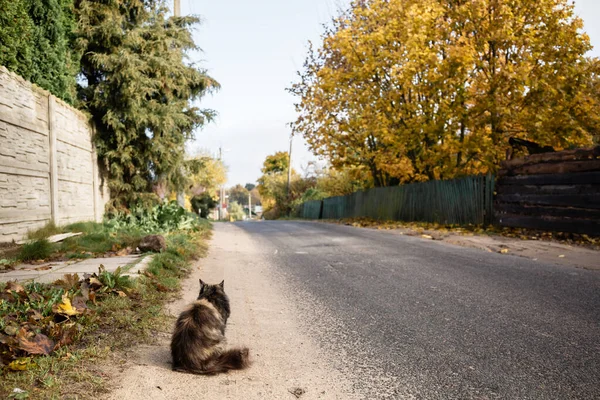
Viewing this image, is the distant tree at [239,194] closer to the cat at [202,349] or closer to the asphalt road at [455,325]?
the asphalt road at [455,325]

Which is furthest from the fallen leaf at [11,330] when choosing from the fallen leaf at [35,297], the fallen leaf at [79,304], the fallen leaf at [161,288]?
the fallen leaf at [161,288]

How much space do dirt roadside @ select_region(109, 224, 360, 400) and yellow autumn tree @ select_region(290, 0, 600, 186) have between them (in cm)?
1197

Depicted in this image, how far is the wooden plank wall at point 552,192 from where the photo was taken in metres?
9.98

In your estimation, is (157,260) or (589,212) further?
(589,212)

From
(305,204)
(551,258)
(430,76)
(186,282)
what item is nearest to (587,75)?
(430,76)

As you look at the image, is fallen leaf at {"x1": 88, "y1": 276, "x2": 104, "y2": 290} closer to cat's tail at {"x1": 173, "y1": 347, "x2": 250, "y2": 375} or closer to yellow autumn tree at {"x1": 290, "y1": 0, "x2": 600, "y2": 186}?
cat's tail at {"x1": 173, "y1": 347, "x2": 250, "y2": 375}

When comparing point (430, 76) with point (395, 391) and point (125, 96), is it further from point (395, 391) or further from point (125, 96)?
point (395, 391)

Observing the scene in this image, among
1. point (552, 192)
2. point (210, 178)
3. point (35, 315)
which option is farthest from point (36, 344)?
point (210, 178)

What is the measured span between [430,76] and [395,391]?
45.8 feet

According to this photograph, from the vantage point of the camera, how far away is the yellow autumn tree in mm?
13492

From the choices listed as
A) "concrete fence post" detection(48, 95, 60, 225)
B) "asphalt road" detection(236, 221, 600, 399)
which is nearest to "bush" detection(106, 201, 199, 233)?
"concrete fence post" detection(48, 95, 60, 225)

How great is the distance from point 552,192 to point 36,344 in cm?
1170

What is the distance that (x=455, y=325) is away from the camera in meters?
4.16

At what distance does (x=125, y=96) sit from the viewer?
1265 cm
